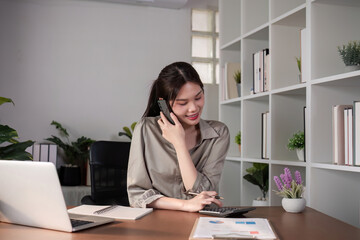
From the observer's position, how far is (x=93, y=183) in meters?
2.04

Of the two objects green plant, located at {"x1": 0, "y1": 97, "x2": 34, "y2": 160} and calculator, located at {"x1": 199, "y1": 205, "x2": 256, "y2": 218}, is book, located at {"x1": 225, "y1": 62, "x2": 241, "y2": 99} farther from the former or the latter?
calculator, located at {"x1": 199, "y1": 205, "x2": 256, "y2": 218}

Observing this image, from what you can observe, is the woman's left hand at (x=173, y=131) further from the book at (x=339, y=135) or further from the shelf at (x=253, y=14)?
the shelf at (x=253, y=14)

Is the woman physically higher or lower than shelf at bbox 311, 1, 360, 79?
lower

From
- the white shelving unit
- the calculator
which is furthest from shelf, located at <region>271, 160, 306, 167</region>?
the calculator

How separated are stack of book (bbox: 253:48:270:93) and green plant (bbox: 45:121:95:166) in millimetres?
1578

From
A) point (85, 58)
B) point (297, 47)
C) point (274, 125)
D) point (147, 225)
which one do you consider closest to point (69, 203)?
point (85, 58)

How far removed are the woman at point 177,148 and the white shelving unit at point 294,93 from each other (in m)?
0.55

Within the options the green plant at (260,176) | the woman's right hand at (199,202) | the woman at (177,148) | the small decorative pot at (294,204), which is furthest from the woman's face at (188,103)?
the green plant at (260,176)

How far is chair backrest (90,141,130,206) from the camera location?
6.72 ft

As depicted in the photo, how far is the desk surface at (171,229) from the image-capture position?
1065 millimetres

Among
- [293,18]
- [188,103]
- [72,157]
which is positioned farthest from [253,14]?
[72,157]

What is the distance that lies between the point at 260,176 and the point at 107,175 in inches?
43.9

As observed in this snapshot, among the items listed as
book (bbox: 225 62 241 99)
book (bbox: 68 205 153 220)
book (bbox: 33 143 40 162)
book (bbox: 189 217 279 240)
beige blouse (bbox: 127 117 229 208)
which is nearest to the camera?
book (bbox: 189 217 279 240)

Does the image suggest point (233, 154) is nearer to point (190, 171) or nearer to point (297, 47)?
point (297, 47)
